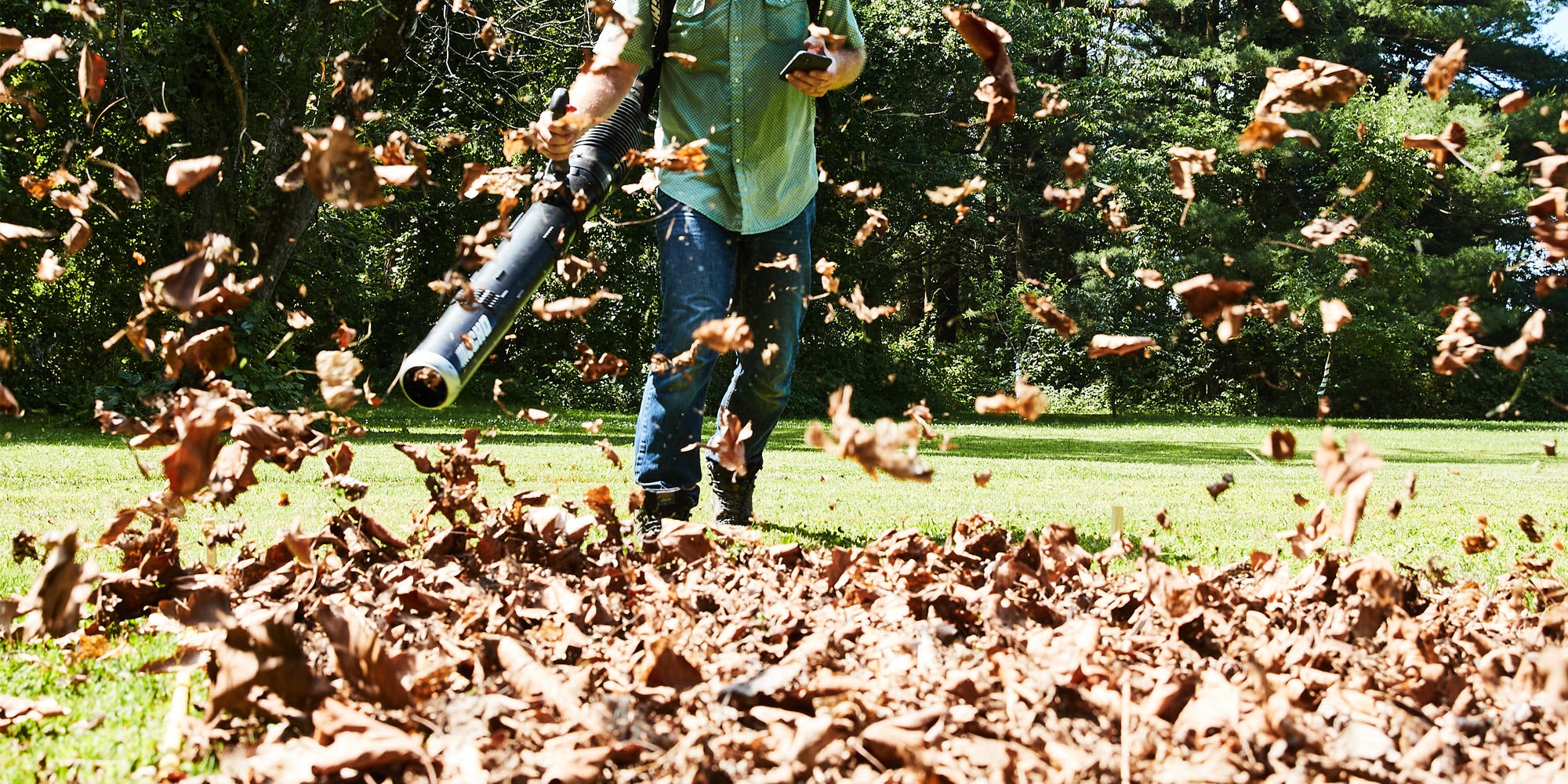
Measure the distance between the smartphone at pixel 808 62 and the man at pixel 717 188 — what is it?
0.08 m

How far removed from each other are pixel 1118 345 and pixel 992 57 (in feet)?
2.27

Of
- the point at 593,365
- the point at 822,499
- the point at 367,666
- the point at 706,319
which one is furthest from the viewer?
the point at 822,499

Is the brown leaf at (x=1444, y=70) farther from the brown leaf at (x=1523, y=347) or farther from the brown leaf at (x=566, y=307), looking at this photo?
the brown leaf at (x=566, y=307)

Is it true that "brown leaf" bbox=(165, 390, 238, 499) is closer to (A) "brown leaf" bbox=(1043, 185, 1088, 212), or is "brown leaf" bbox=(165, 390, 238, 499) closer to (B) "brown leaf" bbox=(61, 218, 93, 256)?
(B) "brown leaf" bbox=(61, 218, 93, 256)

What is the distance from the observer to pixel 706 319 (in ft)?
12.0

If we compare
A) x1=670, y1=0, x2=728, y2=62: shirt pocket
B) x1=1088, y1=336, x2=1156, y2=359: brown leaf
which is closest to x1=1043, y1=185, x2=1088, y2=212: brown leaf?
x1=1088, y1=336, x2=1156, y2=359: brown leaf

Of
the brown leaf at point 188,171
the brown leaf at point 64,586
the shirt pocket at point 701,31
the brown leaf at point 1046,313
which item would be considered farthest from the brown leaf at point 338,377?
the shirt pocket at point 701,31

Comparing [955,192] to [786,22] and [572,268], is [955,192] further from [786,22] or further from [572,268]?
[786,22]

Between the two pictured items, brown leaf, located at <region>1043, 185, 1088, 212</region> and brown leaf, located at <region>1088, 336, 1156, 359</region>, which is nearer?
brown leaf, located at <region>1088, 336, 1156, 359</region>

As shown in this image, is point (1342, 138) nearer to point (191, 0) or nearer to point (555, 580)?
point (191, 0)

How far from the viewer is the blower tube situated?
292 cm

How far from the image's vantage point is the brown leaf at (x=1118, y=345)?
8.04 ft

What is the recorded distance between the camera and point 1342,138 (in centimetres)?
Answer: 2753

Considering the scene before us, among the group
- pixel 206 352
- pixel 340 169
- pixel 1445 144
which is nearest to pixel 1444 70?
pixel 1445 144
